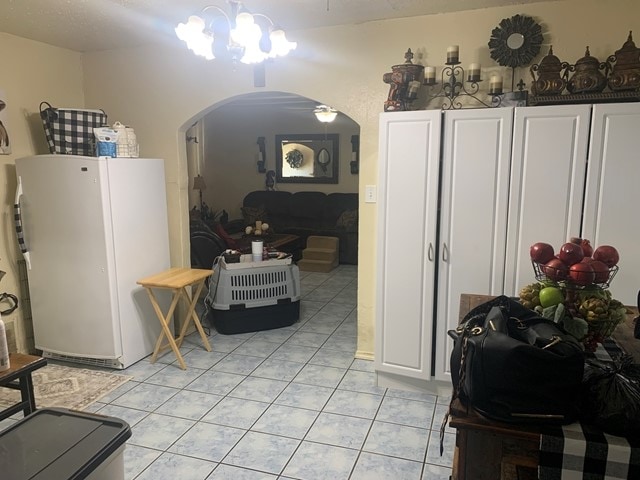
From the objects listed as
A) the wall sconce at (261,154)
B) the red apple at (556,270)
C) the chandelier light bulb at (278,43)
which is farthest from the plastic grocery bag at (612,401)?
the wall sconce at (261,154)

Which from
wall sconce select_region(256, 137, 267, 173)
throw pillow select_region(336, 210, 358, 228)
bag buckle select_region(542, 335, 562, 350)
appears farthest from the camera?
wall sconce select_region(256, 137, 267, 173)

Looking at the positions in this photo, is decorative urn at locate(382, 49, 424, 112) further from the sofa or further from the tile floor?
the sofa

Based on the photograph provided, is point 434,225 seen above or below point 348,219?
above

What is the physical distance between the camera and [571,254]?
144cm

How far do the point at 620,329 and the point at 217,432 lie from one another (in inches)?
80.0

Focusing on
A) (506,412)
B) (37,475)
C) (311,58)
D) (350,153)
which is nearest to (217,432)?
(37,475)

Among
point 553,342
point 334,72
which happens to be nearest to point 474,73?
point 334,72

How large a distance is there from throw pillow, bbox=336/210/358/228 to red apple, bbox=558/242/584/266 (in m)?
5.28

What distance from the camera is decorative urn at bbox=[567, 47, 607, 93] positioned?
97.7 inches

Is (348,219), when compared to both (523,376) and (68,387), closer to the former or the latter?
(68,387)

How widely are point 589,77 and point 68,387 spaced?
373cm

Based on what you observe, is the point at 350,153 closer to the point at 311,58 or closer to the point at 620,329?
the point at 311,58

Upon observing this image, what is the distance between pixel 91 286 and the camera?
127 inches

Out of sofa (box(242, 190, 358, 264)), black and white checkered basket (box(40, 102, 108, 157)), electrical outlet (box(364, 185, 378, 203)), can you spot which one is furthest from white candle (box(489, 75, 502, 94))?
sofa (box(242, 190, 358, 264))
